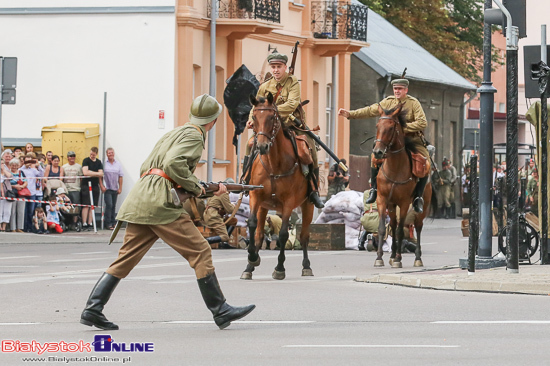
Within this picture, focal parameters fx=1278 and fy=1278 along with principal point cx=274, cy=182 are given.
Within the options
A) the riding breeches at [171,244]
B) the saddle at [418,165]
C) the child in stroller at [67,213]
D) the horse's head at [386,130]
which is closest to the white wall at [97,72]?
the child in stroller at [67,213]

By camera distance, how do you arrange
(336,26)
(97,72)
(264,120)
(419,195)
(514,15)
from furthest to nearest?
(336,26) → (97,72) → (419,195) → (514,15) → (264,120)

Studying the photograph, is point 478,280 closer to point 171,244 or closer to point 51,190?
point 171,244

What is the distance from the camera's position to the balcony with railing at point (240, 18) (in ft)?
108

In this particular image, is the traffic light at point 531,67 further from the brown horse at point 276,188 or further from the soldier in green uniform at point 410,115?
the brown horse at point 276,188

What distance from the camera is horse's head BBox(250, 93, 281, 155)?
15505 millimetres

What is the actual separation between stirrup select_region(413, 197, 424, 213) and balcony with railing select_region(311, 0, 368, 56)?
2068cm

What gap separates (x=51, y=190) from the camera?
89.5 ft

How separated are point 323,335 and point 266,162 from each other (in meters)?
6.44

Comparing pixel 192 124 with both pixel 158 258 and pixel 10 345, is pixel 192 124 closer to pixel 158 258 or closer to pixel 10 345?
pixel 10 345

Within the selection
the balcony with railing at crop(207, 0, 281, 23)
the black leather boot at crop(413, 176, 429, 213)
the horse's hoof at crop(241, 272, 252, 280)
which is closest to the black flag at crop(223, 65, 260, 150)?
the balcony with railing at crop(207, 0, 281, 23)

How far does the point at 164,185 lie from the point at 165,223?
1.02 ft

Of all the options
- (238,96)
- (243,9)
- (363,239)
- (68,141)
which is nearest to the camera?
(363,239)

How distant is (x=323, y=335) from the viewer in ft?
33.3

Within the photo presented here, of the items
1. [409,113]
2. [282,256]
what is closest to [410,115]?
[409,113]
